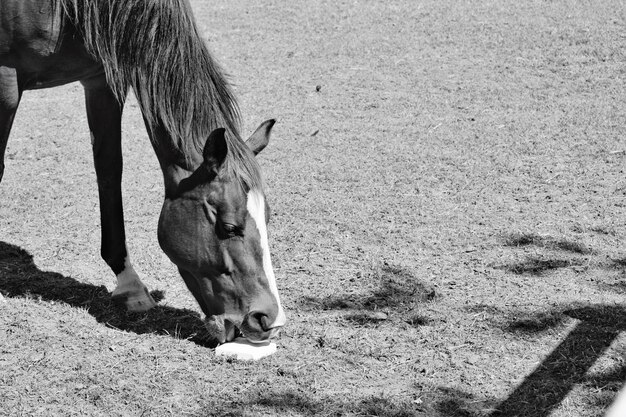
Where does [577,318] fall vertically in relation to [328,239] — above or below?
above

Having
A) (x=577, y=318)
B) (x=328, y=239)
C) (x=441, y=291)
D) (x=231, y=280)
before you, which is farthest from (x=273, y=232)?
(x=577, y=318)

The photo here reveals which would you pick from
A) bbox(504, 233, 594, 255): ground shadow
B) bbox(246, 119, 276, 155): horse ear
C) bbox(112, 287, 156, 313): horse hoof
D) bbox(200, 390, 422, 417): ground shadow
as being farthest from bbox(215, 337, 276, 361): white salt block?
bbox(504, 233, 594, 255): ground shadow

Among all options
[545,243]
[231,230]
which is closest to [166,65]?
[231,230]

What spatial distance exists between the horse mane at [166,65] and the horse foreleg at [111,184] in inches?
21.9

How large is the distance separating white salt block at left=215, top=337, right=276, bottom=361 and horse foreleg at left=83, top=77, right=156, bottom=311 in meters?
0.77

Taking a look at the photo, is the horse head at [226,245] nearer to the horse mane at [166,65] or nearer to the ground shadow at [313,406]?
the horse mane at [166,65]

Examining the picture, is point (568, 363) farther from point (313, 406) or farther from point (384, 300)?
point (313, 406)

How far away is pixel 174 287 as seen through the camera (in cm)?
508

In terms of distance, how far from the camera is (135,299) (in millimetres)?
4754

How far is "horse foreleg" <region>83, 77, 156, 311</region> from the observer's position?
4.77 metres

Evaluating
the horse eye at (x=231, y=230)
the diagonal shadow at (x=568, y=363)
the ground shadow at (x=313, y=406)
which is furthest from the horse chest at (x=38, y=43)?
the diagonal shadow at (x=568, y=363)

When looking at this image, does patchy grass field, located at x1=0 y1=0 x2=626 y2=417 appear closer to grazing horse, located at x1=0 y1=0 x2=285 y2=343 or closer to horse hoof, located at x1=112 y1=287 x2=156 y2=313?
horse hoof, located at x1=112 y1=287 x2=156 y2=313

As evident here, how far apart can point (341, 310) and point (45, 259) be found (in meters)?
1.93

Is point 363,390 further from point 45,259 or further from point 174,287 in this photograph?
point 45,259
